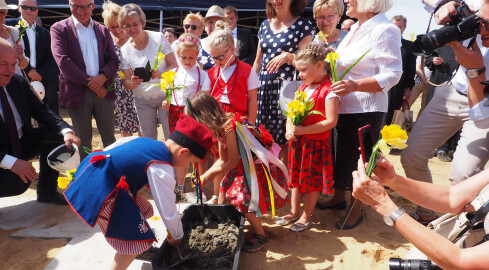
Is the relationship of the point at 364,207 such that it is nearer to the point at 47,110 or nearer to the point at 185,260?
the point at 185,260

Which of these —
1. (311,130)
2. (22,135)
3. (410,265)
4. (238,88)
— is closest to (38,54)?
(22,135)

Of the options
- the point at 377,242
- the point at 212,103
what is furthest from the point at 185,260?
the point at 377,242

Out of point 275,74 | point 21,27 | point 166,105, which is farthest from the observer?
point 21,27

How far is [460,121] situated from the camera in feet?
9.12

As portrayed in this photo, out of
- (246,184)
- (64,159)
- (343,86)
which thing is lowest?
(246,184)

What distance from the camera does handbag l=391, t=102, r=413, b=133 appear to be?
3.09 meters

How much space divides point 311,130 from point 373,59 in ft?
2.53

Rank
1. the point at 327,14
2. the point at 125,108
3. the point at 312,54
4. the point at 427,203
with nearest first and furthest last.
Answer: the point at 427,203
the point at 312,54
the point at 327,14
the point at 125,108

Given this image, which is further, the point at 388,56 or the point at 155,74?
the point at 155,74

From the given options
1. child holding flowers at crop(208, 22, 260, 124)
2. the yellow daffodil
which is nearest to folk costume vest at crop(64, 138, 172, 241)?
child holding flowers at crop(208, 22, 260, 124)

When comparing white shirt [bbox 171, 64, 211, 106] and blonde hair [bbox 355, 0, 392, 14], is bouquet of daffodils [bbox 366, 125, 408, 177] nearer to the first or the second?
blonde hair [bbox 355, 0, 392, 14]

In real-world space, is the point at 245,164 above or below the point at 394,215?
below

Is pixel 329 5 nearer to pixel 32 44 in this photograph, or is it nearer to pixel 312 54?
pixel 312 54

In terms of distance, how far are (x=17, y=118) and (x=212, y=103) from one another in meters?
2.03
